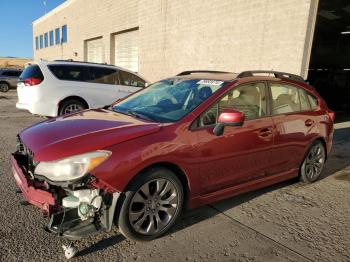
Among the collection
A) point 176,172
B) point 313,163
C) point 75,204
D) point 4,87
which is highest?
point 176,172

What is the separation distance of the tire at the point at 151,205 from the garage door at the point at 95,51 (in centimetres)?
2131

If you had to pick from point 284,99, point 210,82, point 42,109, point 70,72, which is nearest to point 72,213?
point 210,82

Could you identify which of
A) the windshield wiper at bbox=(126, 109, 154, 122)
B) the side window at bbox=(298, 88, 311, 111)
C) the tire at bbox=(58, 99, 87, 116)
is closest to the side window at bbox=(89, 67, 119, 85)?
the tire at bbox=(58, 99, 87, 116)

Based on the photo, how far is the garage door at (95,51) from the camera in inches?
929

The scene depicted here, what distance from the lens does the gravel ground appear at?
9.74 feet

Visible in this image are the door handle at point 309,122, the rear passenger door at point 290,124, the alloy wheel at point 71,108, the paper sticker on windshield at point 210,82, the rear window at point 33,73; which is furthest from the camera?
the alloy wheel at point 71,108

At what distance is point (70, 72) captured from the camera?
8734mm

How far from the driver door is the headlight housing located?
1.03 meters

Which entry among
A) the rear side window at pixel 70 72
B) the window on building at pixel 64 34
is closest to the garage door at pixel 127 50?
the rear side window at pixel 70 72

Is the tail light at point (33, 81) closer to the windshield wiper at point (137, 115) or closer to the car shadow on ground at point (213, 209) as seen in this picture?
the windshield wiper at point (137, 115)

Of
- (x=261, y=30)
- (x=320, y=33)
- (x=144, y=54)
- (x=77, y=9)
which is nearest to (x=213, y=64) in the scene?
(x=261, y=30)

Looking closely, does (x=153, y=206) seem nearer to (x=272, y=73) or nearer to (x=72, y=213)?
(x=72, y=213)

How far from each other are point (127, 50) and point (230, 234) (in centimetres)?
1766

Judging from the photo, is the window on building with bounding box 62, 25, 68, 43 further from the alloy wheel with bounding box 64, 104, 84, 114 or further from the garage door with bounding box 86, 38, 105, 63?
the alloy wheel with bounding box 64, 104, 84, 114
